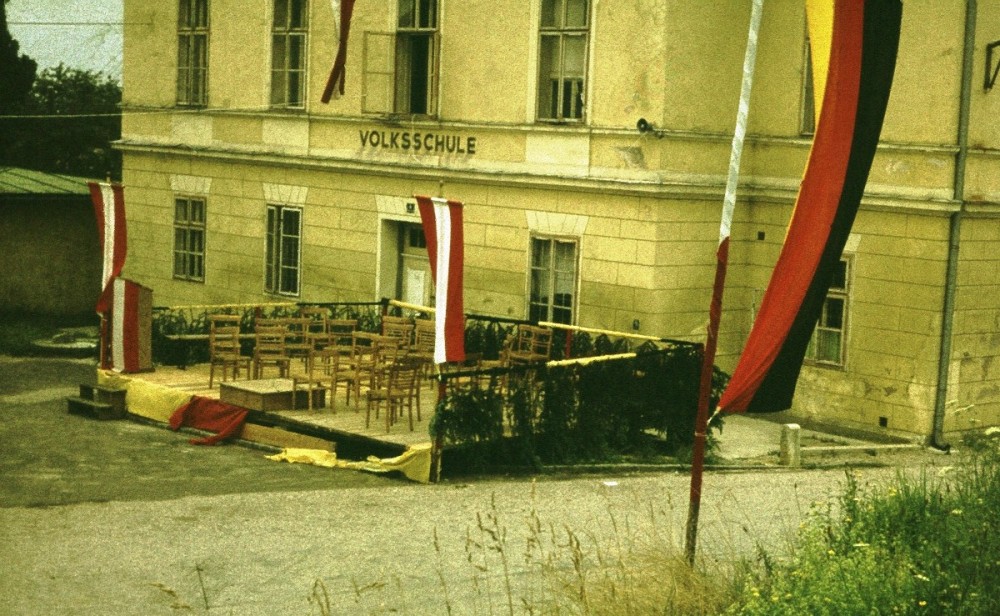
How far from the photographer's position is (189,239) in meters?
28.3

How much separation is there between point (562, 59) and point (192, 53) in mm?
8995

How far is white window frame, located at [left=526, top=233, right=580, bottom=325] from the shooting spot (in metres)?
21.7

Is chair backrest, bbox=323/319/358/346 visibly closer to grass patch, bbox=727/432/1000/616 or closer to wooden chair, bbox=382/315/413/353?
wooden chair, bbox=382/315/413/353

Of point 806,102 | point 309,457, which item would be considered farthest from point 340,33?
point 309,457

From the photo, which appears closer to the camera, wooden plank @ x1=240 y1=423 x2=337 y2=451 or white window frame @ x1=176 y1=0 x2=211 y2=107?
wooden plank @ x1=240 y1=423 x2=337 y2=451

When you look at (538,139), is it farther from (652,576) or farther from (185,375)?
(652,576)

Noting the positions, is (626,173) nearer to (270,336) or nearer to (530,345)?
(530,345)

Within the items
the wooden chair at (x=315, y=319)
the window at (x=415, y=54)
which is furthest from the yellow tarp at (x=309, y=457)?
the window at (x=415, y=54)

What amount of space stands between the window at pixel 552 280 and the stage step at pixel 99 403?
19.8 feet

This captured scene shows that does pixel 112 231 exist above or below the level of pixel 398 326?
above

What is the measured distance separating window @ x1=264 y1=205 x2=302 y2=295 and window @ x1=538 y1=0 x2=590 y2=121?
590 cm

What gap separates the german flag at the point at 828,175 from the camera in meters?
9.25

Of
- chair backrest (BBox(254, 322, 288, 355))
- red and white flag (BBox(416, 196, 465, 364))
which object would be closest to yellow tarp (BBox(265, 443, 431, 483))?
red and white flag (BBox(416, 196, 465, 364))

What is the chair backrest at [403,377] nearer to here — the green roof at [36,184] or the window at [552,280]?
the window at [552,280]
